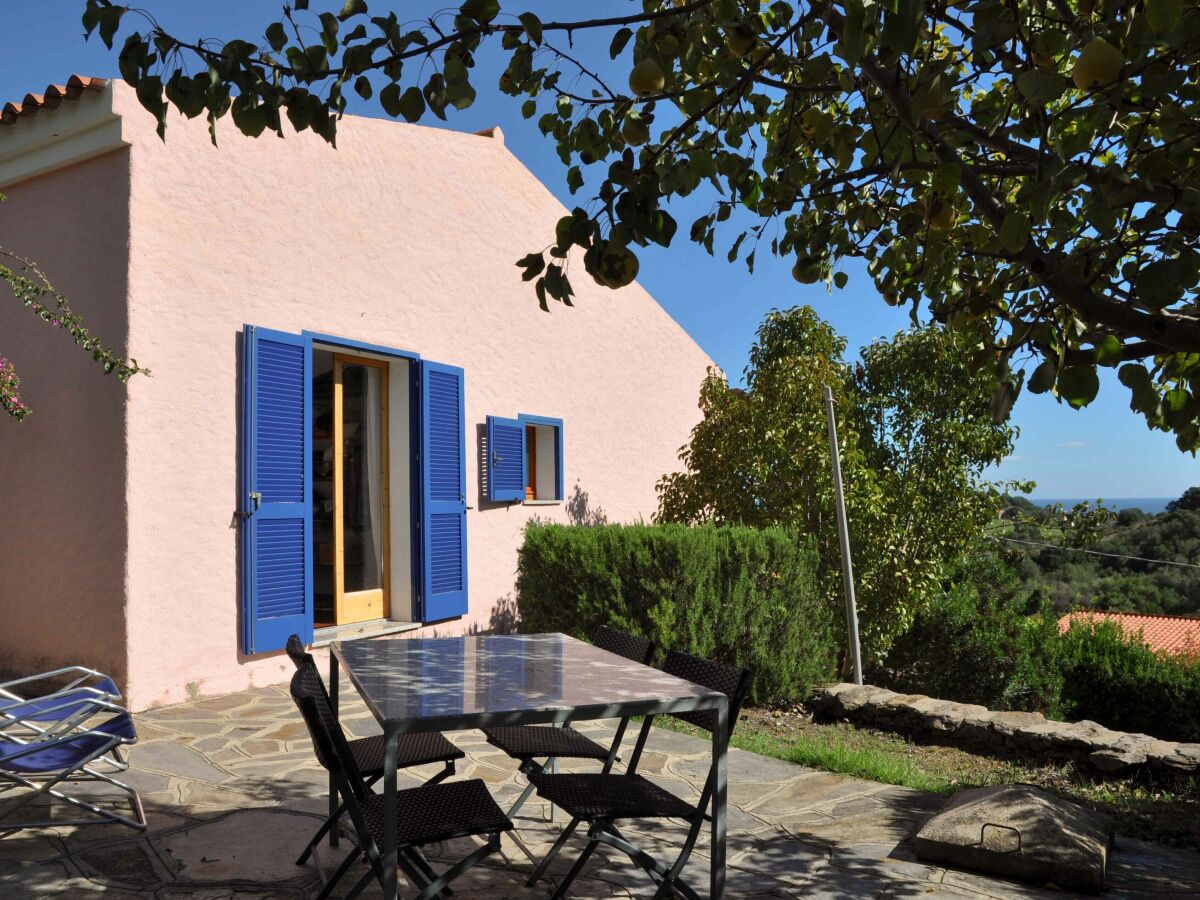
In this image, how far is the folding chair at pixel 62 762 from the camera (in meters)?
3.39

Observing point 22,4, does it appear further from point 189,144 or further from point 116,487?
point 116,487

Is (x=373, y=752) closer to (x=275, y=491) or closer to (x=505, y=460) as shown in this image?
(x=275, y=491)

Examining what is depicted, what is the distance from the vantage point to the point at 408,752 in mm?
3449

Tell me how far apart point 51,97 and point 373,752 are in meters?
5.02

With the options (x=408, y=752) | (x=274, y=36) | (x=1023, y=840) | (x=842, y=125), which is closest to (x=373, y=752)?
(x=408, y=752)

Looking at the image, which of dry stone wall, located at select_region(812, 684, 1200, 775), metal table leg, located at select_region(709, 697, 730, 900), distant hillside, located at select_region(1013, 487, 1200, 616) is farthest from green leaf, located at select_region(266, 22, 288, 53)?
distant hillside, located at select_region(1013, 487, 1200, 616)

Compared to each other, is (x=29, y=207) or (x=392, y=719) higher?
(x=29, y=207)

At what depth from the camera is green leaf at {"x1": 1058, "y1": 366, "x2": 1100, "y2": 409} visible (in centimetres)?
172

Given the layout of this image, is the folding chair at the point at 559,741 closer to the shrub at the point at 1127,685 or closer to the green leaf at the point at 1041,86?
the green leaf at the point at 1041,86

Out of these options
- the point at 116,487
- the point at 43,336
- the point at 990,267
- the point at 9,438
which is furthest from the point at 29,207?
the point at 990,267

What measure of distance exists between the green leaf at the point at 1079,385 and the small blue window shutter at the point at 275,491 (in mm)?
5631

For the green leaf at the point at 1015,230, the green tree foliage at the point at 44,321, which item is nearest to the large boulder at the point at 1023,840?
the green leaf at the point at 1015,230

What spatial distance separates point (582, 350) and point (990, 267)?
22.5 ft

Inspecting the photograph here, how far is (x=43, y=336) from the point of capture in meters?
6.24
